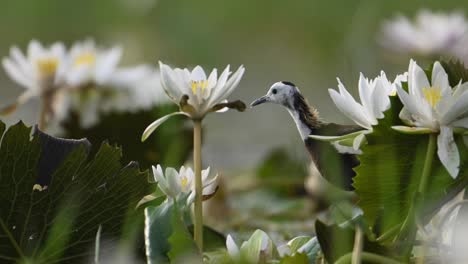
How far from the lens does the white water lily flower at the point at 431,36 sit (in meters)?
3.63

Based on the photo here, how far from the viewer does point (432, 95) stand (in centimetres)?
138

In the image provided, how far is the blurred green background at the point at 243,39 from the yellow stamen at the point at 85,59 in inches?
30.1

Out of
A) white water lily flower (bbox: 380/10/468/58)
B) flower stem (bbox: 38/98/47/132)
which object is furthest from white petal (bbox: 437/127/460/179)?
white water lily flower (bbox: 380/10/468/58)

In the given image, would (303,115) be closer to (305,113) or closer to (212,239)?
(305,113)

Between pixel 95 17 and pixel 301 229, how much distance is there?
11.8ft

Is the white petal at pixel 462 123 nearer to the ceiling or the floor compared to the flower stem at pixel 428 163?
nearer to the ceiling

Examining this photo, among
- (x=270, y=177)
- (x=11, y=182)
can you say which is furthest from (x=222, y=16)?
(x=11, y=182)

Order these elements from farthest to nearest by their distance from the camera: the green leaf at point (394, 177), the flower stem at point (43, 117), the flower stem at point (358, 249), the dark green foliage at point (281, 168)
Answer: the dark green foliage at point (281, 168) < the flower stem at point (43, 117) < the green leaf at point (394, 177) < the flower stem at point (358, 249)

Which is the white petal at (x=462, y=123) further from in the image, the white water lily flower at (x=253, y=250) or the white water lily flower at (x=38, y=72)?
the white water lily flower at (x=38, y=72)

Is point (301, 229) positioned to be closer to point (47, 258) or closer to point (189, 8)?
point (47, 258)

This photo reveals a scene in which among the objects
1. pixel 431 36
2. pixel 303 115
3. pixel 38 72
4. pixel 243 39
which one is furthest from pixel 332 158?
pixel 243 39

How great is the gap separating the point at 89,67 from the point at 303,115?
4.65ft

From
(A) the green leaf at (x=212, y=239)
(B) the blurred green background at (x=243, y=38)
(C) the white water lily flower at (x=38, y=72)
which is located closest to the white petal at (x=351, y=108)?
(A) the green leaf at (x=212, y=239)

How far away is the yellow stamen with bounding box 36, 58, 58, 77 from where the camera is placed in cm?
286
